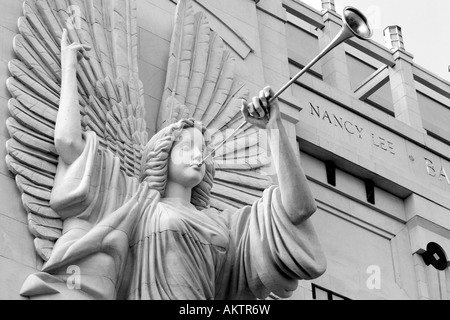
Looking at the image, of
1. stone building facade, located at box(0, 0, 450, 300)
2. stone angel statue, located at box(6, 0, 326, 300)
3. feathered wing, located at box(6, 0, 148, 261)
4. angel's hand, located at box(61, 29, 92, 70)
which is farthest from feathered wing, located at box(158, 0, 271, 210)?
angel's hand, located at box(61, 29, 92, 70)

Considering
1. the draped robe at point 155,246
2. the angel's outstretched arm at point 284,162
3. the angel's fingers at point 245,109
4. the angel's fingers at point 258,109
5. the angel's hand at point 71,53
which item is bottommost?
the draped robe at point 155,246

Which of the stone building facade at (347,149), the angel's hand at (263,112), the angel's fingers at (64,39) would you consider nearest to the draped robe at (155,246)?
the angel's hand at (263,112)

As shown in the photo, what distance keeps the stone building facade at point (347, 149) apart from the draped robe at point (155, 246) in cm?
197

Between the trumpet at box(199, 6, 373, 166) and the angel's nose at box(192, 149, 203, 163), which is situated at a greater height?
the trumpet at box(199, 6, 373, 166)

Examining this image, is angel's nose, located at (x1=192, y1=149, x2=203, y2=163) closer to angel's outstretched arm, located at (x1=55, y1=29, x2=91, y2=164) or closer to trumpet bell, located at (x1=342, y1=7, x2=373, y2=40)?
angel's outstretched arm, located at (x1=55, y1=29, x2=91, y2=164)

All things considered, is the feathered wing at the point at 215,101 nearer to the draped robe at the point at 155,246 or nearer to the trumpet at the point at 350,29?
the draped robe at the point at 155,246

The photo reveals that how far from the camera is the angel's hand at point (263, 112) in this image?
526 inches

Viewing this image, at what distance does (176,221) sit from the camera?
13523 millimetres

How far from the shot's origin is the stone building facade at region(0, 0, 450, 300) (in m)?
17.4

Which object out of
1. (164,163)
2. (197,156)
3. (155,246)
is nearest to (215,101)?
(197,156)

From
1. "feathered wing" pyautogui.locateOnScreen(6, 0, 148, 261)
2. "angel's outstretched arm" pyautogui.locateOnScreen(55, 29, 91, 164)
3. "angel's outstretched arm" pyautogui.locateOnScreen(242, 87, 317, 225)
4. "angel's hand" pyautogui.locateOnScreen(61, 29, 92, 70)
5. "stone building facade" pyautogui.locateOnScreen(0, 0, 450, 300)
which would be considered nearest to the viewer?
"angel's outstretched arm" pyautogui.locateOnScreen(242, 87, 317, 225)

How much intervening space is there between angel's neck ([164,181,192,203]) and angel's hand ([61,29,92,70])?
1593 millimetres

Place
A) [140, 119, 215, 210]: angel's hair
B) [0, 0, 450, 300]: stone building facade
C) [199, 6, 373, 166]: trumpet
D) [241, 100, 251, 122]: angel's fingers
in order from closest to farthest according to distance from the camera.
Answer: [199, 6, 373, 166]: trumpet
[241, 100, 251, 122]: angel's fingers
[140, 119, 215, 210]: angel's hair
[0, 0, 450, 300]: stone building facade
